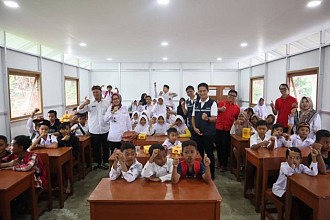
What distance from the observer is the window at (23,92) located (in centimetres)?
522

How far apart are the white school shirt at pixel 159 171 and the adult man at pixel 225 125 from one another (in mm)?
2418

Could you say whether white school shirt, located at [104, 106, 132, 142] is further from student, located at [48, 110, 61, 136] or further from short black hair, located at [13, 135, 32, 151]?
short black hair, located at [13, 135, 32, 151]

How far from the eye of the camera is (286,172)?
89.0 inches

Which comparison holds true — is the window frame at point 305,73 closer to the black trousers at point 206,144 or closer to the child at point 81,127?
the black trousers at point 206,144

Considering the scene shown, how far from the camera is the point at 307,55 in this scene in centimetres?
536

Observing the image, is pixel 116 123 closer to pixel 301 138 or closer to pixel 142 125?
pixel 142 125

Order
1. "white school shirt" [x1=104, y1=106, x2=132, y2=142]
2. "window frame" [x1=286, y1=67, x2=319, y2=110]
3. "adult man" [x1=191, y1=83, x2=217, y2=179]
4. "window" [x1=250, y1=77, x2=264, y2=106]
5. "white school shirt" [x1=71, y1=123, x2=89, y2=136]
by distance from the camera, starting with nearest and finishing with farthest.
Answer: "adult man" [x1=191, y1=83, x2=217, y2=179]
"white school shirt" [x1=104, y1=106, x2=132, y2=142]
"white school shirt" [x1=71, y1=123, x2=89, y2=136]
"window frame" [x1=286, y1=67, x2=319, y2=110]
"window" [x1=250, y1=77, x2=264, y2=106]

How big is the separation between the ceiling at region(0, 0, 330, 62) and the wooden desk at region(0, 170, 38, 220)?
89.7 inches

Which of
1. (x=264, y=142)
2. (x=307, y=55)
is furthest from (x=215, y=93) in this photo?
(x=264, y=142)

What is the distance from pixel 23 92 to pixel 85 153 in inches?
107

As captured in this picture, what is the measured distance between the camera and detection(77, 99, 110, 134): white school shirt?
434 centimetres

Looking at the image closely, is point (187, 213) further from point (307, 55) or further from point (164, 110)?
point (307, 55)

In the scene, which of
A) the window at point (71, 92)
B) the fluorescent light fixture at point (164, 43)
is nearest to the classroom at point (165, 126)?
the fluorescent light fixture at point (164, 43)

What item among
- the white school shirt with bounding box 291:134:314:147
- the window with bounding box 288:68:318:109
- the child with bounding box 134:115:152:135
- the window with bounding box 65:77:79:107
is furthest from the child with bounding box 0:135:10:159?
the window with bounding box 288:68:318:109
